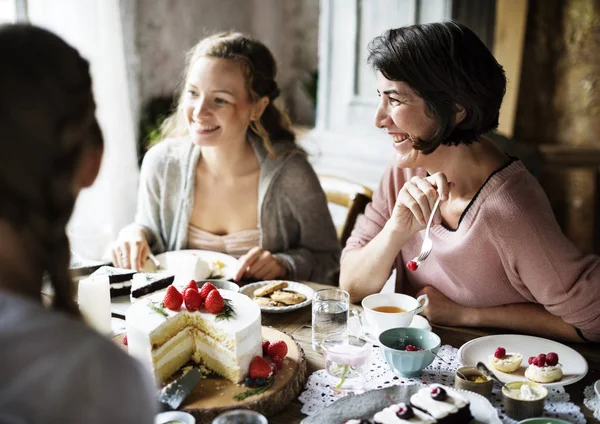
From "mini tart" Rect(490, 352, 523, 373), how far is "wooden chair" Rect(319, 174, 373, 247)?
1207 millimetres

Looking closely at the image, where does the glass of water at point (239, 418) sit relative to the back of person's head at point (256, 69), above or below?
below

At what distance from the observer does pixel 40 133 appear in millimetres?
822

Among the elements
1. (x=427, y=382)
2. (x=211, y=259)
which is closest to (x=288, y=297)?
(x=211, y=259)

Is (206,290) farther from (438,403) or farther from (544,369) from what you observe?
(544,369)

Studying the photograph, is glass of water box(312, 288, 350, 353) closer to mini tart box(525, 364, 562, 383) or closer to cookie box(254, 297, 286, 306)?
cookie box(254, 297, 286, 306)

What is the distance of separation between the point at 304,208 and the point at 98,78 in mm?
1659

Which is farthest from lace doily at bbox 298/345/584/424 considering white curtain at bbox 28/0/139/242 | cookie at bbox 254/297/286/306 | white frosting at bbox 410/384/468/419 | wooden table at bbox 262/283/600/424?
white curtain at bbox 28/0/139/242

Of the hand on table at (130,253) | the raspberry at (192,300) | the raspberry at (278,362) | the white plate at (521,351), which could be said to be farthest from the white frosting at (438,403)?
the hand on table at (130,253)

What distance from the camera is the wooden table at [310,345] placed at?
1.39 metres

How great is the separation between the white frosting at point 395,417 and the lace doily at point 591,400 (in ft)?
1.28

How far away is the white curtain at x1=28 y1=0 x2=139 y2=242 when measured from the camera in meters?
3.39

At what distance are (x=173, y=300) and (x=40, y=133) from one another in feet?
2.77

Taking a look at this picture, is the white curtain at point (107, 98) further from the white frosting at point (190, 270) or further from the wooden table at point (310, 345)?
the wooden table at point (310, 345)

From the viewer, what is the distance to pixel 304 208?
8.32ft
